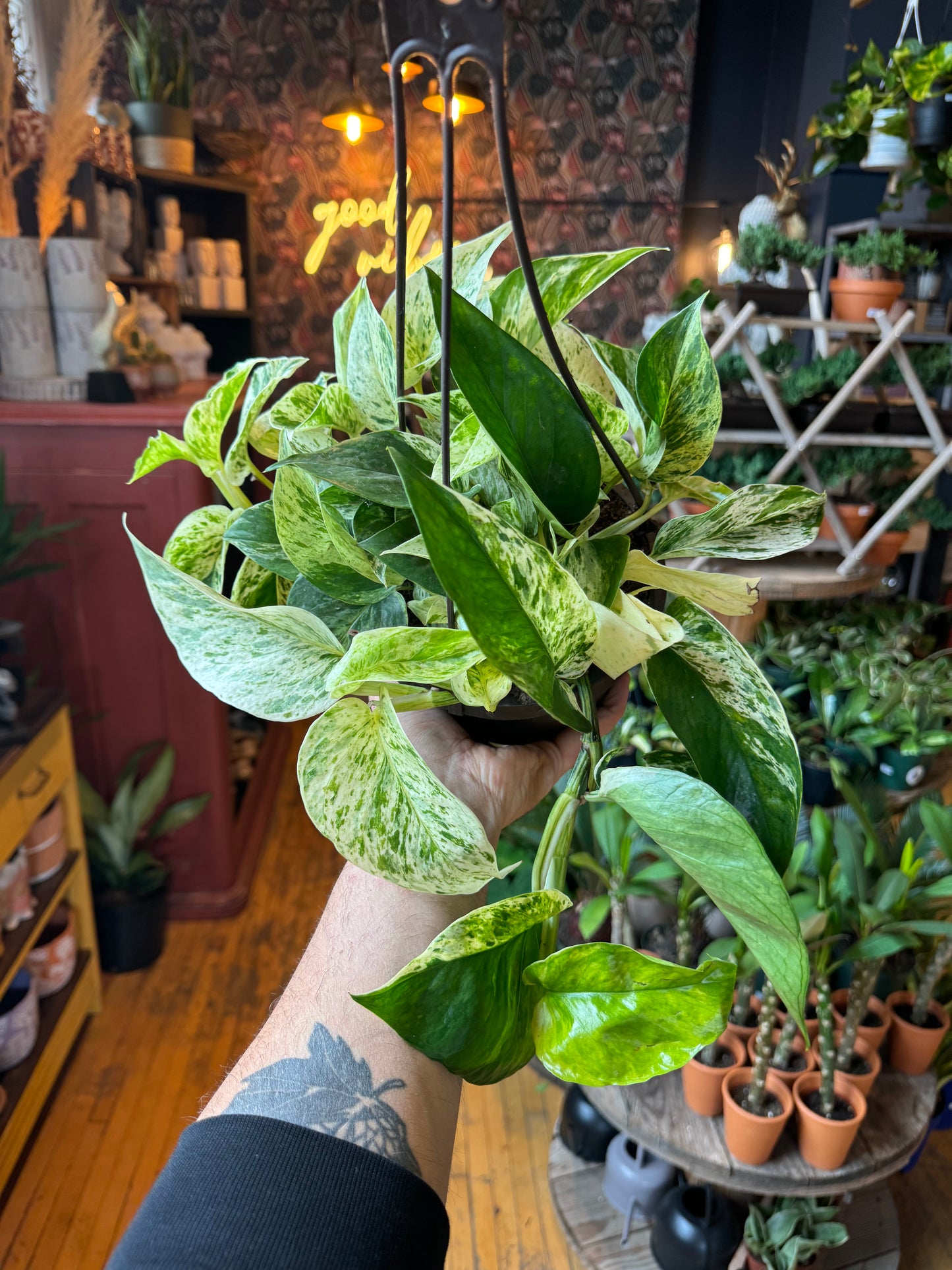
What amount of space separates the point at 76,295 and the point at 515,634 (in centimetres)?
198

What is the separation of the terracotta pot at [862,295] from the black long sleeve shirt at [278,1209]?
6.59 feet

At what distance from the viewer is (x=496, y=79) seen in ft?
0.91

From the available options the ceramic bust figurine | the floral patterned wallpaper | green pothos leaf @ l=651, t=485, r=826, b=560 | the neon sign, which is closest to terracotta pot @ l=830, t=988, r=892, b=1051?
green pothos leaf @ l=651, t=485, r=826, b=560

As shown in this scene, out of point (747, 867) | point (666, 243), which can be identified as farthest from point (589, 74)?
point (747, 867)

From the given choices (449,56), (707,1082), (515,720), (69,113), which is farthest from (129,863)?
(449,56)

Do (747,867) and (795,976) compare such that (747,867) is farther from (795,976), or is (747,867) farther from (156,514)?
(156,514)

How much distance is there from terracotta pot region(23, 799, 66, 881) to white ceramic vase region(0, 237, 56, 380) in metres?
0.94

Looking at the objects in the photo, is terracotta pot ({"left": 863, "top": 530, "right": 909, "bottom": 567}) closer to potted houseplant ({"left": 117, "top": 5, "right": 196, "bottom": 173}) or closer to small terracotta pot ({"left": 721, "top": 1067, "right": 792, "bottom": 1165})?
small terracotta pot ({"left": 721, "top": 1067, "right": 792, "bottom": 1165})

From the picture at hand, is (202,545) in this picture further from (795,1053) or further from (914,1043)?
(914,1043)

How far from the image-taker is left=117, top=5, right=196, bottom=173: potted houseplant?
2.71m

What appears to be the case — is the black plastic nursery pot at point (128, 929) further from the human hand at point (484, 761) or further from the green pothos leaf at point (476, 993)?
the green pothos leaf at point (476, 993)

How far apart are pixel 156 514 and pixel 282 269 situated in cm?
286

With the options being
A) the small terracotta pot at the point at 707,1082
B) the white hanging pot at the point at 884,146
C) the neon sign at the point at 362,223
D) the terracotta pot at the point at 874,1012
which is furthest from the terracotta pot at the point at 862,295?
the neon sign at the point at 362,223

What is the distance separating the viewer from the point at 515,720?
473 millimetres
